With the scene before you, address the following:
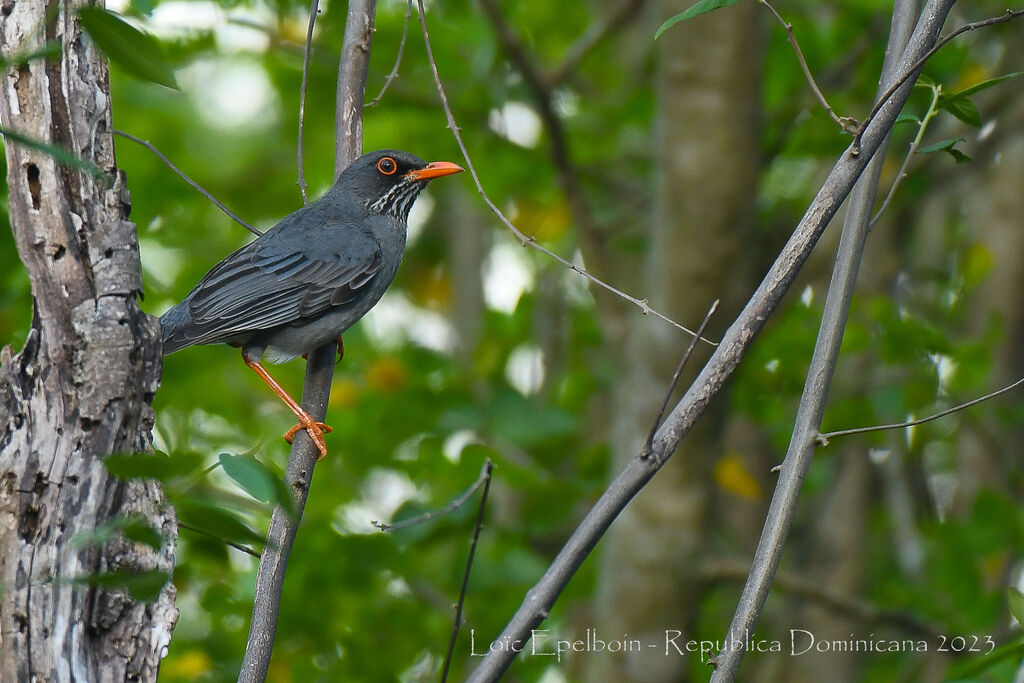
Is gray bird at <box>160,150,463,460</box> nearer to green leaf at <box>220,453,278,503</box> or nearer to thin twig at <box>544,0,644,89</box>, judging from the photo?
thin twig at <box>544,0,644,89</box>

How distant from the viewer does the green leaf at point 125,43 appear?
163cm

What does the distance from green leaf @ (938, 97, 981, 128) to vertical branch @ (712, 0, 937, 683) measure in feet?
0.60

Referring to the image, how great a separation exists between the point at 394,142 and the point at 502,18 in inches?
84.7

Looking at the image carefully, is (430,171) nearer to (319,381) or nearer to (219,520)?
(319,381)

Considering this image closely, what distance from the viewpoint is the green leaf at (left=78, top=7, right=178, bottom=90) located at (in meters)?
1.63

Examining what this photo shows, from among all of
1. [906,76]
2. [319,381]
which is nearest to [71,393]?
[319,381]

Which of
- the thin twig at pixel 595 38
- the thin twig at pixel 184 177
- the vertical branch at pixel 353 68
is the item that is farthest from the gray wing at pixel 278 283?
the thin twig at pixel 595 38

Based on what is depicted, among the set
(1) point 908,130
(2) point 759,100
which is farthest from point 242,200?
(1) point 908,130

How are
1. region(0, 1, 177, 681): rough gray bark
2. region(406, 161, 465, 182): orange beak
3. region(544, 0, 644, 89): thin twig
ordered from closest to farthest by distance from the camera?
region(0, 1, 177, 681): rough gray bark, region(406, 161, 465, 182): orange beak, region(544, 0, 644, 89): thin twig

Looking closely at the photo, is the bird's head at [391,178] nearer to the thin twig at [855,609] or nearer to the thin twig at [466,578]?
the thin twig at [466,578]

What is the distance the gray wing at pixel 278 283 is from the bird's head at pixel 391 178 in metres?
0.36

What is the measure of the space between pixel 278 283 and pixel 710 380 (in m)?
3.33

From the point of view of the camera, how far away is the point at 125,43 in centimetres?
167

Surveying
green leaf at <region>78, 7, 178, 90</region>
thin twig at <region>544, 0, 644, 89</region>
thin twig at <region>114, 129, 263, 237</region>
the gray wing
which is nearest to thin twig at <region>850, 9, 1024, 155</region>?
green leaf at <region>78, 7, 178, 90</region>
